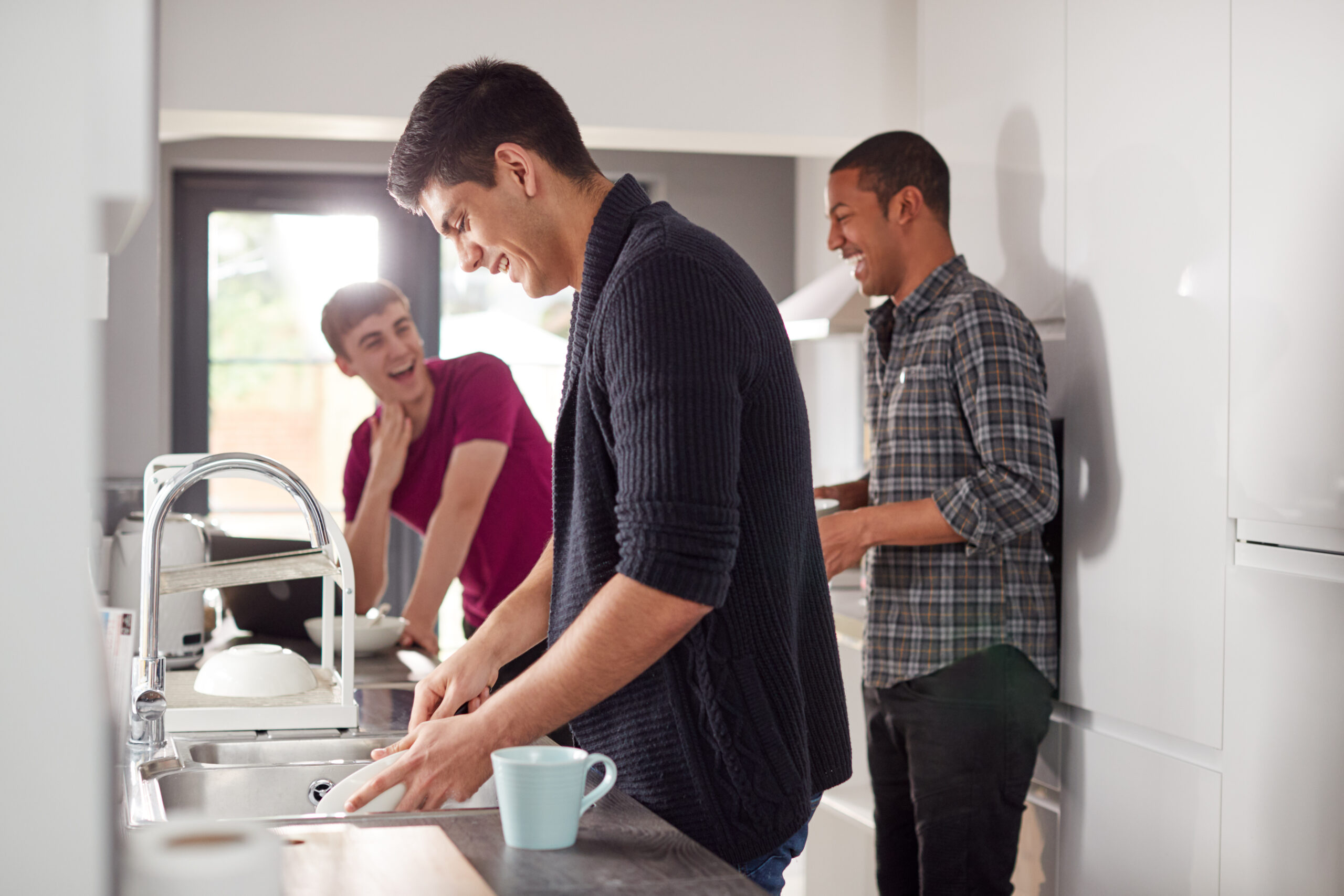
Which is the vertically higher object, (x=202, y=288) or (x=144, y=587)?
(x=202, y=288)

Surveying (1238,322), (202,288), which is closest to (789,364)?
(1238,322)

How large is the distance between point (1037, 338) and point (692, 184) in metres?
2.84

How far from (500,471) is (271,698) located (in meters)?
0.96

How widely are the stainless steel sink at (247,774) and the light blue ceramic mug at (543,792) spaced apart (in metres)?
0.24

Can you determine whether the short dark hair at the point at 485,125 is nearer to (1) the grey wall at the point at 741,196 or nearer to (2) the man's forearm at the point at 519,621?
(2) the man's forearm at the point at 519,621

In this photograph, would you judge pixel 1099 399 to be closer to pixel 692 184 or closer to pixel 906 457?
pixel 906 457

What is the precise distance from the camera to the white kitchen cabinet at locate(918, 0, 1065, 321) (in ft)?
6.77

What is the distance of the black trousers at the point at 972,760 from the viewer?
1933mm

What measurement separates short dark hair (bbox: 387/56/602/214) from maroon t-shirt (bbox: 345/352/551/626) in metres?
1.18

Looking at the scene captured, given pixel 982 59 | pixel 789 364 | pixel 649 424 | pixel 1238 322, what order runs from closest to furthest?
pixel 649 424
pixel 789 364
pixel 1238 322
pixel 982 59

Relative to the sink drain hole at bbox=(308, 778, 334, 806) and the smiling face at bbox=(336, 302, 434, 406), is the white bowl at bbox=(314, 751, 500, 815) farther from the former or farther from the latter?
the smiling face at bbox=(336, 302, 434, 406)

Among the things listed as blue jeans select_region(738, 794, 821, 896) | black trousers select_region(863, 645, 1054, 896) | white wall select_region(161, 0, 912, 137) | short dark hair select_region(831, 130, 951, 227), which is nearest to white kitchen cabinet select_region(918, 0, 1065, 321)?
short dark hair select_region(831, 130, 951, 227)

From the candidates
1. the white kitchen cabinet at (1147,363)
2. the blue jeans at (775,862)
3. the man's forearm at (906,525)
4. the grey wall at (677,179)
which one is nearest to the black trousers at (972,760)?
the white kitchen cabinet at (1147,363)

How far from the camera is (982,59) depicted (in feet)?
7.52
